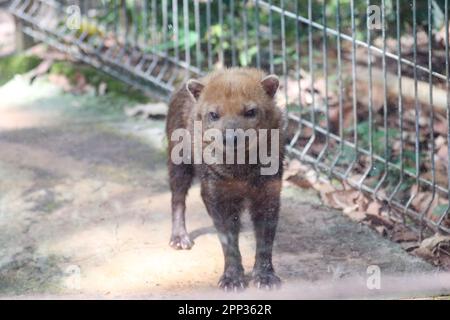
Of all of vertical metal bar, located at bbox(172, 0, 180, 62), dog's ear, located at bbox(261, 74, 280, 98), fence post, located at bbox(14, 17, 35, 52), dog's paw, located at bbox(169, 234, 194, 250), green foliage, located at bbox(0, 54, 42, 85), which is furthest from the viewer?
fence post, located at bbox(14, 17, 35, 52)

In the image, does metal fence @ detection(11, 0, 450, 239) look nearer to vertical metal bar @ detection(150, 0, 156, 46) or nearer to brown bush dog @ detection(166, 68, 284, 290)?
vertical metal bar @ detection(150, 0, 156, 46)

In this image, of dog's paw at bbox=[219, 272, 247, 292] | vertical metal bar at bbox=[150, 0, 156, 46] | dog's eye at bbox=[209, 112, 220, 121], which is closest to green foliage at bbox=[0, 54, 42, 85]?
vertical metal bar at bbox=[150, 0, 156, 46]

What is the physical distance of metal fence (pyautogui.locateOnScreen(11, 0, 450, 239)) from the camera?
584 centimetres

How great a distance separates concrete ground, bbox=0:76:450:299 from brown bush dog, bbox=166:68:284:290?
0.08 meters

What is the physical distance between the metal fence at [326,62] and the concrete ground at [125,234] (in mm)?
526

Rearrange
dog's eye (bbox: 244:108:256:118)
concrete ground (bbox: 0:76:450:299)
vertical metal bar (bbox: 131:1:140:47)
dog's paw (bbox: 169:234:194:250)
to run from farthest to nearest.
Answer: vertical metal bar (bbox: 131:1:140:47) < dog's paw (bbox: 169:234:194:250) < dog's eye (bbox: 244:108:256:118) < concrete ground (bbox: 0:76:450:299)

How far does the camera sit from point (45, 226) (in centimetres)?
532

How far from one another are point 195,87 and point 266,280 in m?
1.07

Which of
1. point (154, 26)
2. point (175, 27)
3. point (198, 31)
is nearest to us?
point (198, 31)

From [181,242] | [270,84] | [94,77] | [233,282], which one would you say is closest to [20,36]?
[94,77]

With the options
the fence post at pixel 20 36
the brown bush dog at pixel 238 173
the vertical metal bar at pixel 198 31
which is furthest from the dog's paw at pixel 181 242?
the fence post at pixel 20 36

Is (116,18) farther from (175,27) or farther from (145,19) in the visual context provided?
(175,27)

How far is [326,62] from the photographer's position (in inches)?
244
